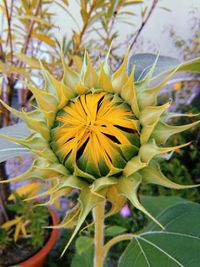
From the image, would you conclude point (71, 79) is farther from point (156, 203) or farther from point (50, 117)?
point (156, 203)

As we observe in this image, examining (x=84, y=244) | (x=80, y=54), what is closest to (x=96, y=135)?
(x=84, y=244)

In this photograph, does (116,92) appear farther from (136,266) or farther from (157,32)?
(157,32)

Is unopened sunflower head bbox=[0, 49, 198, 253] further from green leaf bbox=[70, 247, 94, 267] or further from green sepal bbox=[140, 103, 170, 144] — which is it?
green leaf bbox=[70, 247, 94, 267]

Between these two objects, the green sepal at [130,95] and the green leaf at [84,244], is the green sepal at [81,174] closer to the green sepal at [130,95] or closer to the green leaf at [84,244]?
the green sepal at [130,95]

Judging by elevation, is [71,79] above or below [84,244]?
above

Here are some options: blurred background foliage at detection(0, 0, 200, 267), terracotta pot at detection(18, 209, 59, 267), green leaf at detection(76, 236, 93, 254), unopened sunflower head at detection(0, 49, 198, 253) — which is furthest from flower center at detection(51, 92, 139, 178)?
terracotta pot at detection(18, 209, 59, 267)

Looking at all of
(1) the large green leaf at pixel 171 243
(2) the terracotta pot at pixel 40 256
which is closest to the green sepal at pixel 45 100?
(1) the large green leaf at pixel 171 243

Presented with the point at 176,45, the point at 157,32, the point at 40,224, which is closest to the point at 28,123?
the point at 40,224
